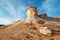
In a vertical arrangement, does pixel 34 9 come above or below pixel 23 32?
above

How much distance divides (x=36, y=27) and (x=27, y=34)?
3.84 m

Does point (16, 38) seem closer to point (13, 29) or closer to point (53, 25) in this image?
point (13, 29)

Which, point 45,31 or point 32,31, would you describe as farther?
point 32,31

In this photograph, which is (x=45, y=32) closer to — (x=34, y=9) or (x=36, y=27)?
(x=36, y=27)

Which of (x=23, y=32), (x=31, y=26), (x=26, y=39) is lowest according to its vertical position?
(x=26, y=39)

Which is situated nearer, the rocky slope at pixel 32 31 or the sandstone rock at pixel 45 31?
the rocky slope at pixel 32 31

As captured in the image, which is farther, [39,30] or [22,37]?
[39,30]

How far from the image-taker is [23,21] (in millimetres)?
37875

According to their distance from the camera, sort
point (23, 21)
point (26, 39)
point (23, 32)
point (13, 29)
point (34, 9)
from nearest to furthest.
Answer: point (26, 39)
point (23, 32)
point (13, 29)
point (23, 21)
point (34, 9)

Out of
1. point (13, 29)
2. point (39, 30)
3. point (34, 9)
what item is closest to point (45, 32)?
point (39, 30)

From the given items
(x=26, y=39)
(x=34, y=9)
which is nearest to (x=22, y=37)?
(x=26, y=39)

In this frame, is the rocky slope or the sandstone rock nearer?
the rocky slope

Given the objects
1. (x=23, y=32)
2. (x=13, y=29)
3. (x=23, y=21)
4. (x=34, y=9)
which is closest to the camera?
(x=23, y=32)

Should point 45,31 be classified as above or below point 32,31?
below
